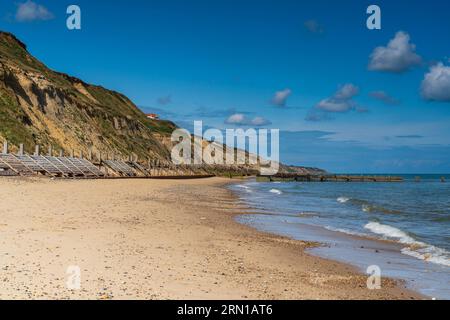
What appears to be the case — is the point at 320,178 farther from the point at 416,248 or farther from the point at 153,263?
the point at 153,263

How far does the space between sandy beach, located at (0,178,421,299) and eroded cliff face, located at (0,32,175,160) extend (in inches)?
1189

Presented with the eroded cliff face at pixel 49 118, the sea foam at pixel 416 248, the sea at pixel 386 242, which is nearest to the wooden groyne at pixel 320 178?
the eroded cliff face at pixel 49 118

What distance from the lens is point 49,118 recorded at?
174 ft

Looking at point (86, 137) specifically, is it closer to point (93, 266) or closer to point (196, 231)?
point (196, 231)

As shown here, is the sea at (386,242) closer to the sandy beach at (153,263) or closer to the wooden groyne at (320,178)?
the sandy beach at (153,263)

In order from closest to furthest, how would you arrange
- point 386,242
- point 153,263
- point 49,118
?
point 153,263, point 386,242, point 49,118

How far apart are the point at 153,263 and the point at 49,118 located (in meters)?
48.6

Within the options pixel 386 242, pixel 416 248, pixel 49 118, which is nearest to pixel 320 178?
pixel 49 118

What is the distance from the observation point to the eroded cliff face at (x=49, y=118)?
44.6 metres

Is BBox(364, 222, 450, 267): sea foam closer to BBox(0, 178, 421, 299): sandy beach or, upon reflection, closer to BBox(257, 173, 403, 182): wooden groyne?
BBox(0, 178, 421, 299): sandy beach

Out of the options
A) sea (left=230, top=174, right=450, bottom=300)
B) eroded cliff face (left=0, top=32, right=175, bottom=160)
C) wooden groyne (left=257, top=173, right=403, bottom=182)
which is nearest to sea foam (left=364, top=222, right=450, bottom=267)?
sea (left=230, top=174, right=450, bottom=300)

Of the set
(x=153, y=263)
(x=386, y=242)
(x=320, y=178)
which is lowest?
(x=320, y=178)
